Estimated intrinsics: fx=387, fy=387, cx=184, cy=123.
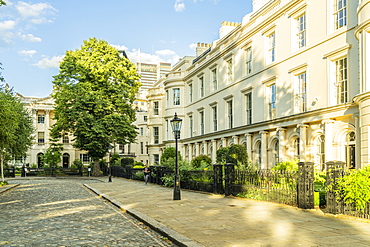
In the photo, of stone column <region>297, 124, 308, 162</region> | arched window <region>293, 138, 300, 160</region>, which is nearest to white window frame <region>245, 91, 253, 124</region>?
arched window <region>293, 138, 300, 160</region>

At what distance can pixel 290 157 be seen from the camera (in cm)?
2348

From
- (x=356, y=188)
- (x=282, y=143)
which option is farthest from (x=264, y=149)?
(x=356, y=188)

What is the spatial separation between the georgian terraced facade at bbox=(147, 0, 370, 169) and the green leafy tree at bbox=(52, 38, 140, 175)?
9185 millimetres

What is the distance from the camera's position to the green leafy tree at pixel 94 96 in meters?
40.6

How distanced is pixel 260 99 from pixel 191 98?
16.4m

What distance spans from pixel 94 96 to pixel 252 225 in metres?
33.8

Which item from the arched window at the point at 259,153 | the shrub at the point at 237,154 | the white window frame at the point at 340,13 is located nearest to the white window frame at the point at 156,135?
the arched window at the point at 259,153

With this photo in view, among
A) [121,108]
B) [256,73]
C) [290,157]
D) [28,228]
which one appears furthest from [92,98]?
[28,228]

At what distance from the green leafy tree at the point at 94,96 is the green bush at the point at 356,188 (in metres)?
32.1

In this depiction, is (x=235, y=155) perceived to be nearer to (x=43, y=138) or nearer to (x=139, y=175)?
(x=139, y=175)

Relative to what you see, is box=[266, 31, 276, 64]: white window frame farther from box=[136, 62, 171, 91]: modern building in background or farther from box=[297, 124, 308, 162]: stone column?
box=[136, 62, 171, 91]: modern building in background

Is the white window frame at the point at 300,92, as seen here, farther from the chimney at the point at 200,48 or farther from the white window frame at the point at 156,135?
the white window frame at the point at 156,135

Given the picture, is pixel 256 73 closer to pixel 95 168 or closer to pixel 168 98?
pixel 168 98

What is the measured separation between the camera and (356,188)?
32.3 ft
